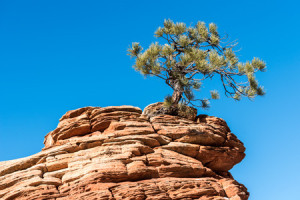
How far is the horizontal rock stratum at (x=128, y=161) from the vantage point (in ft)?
51.0

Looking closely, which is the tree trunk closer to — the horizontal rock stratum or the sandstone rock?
the sandstone rock

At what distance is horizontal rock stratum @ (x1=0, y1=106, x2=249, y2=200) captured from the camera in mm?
15547

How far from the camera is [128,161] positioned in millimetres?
16953

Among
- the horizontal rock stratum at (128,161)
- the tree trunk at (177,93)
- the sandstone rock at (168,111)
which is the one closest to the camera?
the horizontal rock stratum at (128,161)

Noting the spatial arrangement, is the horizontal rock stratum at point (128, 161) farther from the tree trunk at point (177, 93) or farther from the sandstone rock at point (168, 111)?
the tree trunk at point (177, 93)

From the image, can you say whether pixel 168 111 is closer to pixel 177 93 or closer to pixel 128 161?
pixel 177 93

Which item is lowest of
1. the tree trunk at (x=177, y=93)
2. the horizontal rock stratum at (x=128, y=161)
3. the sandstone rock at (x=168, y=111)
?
the horizontal rock stratum at (x=128, y=161)

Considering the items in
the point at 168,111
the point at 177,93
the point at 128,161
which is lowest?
the point at 128,161

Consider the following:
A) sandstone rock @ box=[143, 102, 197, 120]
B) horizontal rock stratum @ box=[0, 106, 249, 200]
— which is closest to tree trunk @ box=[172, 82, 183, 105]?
sandstone rock @ box=[143, 102, 197, 120]

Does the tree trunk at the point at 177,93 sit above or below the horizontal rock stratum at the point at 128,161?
above

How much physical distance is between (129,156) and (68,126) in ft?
16.2

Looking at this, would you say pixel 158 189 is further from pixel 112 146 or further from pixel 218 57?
pixel 218 57

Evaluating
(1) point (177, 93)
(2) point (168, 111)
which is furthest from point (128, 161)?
(1) point (177, 93)

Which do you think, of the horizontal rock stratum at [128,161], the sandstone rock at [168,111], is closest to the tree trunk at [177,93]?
the sandstone rock at [168,111]
